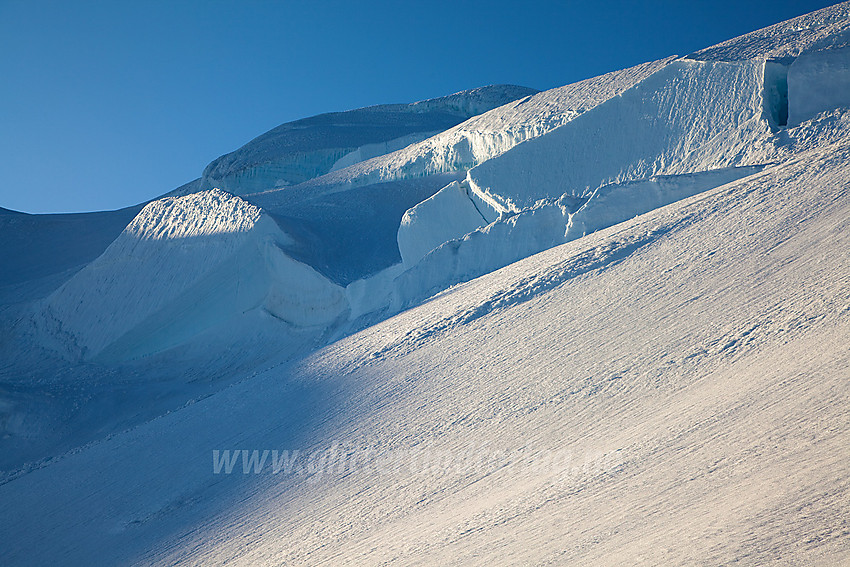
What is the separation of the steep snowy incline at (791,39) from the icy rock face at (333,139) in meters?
9.91

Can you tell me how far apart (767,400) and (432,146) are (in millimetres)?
8629

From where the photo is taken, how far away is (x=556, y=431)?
3.63 meters

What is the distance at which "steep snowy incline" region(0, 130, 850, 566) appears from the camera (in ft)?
8.62

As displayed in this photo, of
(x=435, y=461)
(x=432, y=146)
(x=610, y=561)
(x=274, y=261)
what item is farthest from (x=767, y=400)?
(x=432, y=146)

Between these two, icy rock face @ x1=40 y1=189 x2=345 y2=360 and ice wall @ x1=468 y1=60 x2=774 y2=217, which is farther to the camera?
icy rock face @ x1=40 y1=189 x2=345 y2=360

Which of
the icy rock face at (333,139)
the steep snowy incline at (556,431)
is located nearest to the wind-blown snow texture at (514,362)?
the steep snowy incline at (556,431)

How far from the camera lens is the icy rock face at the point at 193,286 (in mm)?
8859

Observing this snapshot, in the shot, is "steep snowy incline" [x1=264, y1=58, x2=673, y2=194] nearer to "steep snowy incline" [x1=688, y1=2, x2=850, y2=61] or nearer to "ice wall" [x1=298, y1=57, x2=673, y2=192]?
"ice wall" [x1=298, y1=57, x2=673, y2=192]

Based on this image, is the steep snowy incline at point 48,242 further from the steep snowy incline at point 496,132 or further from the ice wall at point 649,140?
the ice wall at point 649,140

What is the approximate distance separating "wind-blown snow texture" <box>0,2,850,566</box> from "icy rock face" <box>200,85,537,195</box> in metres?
7.89

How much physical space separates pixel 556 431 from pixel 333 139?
1564 centimetres

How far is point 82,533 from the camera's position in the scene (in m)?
4.33

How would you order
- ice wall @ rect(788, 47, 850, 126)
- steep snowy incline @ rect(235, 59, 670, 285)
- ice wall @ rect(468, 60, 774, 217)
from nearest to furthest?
ice wall @ rect(788, 47, 850, 126) < ice wall @ rect(468, 60, 774, 217) < steep snowy incline @ rect(235, 59, 670, 285)

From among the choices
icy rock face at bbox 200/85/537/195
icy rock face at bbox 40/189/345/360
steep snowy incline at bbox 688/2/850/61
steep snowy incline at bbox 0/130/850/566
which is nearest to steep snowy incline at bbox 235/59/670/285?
icy rock face at bbox 40/189/345/360
